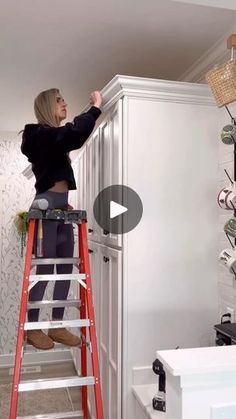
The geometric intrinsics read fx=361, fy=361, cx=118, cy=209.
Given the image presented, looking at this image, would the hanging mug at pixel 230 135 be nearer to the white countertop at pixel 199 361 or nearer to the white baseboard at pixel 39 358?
the white countertop at pixel 199 361

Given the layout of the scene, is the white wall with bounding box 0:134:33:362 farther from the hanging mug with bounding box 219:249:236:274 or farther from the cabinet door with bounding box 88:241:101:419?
the hanging mug with bounding box 219:249:236:274

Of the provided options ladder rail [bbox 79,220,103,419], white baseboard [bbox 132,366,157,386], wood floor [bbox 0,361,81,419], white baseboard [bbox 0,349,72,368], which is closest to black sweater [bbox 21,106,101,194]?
ladder rail [bbox 79,220,103,419]

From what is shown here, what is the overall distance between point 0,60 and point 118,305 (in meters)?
1.73

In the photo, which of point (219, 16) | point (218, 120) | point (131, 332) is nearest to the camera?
Answer: point (219, 16)

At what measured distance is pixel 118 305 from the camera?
1.98 meters

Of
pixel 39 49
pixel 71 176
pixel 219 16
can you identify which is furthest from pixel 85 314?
pixel 219 16

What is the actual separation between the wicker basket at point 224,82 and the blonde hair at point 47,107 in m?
0.83

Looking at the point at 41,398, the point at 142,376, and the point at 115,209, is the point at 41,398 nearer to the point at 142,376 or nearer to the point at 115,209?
the point at 142,376

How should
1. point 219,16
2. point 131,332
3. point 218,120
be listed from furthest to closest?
point 218,120
point 131,332
point 219,16

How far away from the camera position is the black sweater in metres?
1.83

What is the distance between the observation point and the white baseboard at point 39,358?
156 inches

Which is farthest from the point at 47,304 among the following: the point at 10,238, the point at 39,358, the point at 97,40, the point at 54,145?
the point at 39,358

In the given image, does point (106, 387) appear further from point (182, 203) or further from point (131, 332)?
point (182, 203)

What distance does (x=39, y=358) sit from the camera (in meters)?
4.00
